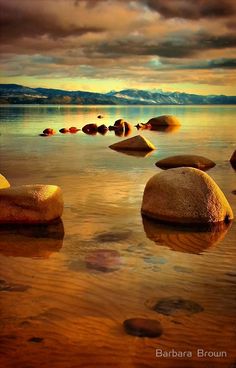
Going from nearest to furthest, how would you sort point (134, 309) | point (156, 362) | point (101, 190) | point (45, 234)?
point (156, 362) → point (134, 309) → point (45, 234) → point (101, 190)

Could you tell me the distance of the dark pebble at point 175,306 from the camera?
6023mm

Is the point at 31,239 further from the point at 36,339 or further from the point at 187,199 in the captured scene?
the point at 36,339

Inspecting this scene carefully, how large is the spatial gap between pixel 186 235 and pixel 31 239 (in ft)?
9.74

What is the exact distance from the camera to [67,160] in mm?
20922

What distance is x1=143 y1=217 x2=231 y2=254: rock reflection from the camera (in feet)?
28.4

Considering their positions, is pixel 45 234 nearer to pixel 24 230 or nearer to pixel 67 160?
pixel 24 230

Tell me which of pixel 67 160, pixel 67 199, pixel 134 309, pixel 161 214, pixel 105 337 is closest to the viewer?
pixel 105 337

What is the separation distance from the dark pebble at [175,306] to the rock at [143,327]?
12.3 inches

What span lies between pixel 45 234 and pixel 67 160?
1181cm

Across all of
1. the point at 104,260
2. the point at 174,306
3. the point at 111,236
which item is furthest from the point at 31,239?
the point at 174,306

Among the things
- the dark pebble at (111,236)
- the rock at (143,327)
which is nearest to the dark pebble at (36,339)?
the rock at (143,327)

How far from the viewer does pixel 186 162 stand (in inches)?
701

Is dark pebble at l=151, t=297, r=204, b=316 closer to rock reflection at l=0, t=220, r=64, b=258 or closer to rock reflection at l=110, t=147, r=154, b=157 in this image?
rock reflection at l=0, t=220, r=64, b=258

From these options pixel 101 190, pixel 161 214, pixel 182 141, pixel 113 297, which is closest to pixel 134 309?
pixel 113 297
